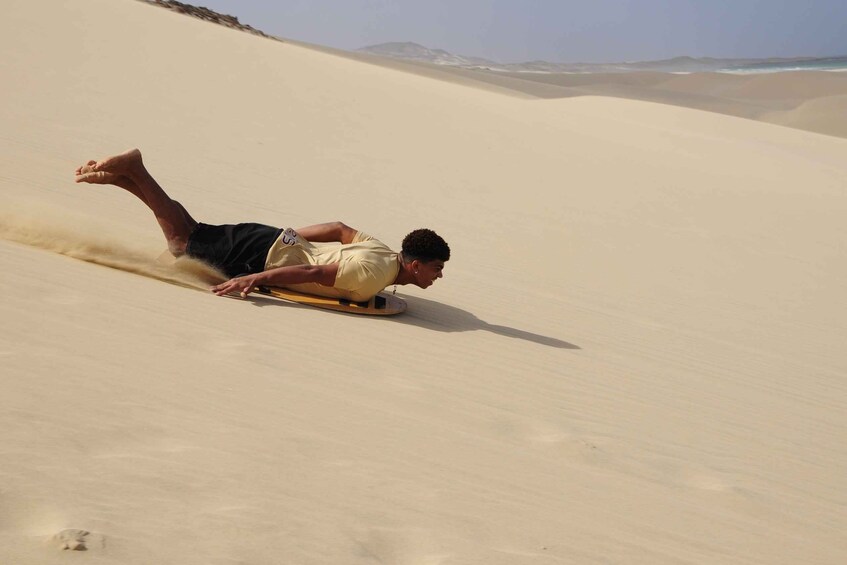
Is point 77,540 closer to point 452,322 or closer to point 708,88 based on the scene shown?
point 452,322

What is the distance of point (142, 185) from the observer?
5406mm

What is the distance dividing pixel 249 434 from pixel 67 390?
0.66 m

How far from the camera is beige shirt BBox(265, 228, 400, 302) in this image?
543 cm

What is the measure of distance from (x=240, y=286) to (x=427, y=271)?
43.1 inches

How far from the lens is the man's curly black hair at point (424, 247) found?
17.6ft

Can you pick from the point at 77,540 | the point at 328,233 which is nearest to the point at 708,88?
the point at 328,233

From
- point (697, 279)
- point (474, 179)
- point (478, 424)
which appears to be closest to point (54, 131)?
point (474, 179)

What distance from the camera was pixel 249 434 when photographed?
326 cm

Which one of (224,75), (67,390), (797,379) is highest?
(224,75)

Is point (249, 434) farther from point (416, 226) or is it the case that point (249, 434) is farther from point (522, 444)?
point (416, 226)

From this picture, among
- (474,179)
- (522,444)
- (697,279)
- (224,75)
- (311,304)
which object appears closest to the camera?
(522,444)

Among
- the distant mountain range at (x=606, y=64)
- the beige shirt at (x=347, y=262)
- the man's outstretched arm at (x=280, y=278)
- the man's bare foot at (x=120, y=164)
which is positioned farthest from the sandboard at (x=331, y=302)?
the distant mountain range at (x=606, y=64)

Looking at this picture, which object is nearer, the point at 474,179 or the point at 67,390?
the point at 67,390

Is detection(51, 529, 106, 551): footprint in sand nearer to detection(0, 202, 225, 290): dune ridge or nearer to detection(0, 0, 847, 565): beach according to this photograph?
detection(0, 0, 847, 565): beach
